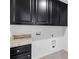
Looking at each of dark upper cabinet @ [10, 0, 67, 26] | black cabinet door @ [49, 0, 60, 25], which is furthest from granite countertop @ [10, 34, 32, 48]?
black cabinet door @ [49, 0, 60, 25]

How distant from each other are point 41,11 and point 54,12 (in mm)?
520

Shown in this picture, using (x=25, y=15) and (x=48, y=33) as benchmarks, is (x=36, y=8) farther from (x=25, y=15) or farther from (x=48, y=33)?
(x=48, y=33)

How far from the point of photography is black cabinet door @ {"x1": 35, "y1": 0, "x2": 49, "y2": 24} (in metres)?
1.96

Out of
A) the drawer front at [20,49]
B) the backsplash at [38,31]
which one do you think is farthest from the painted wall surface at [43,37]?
the drawer front at [20,49]

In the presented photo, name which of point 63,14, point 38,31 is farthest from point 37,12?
point 63,14

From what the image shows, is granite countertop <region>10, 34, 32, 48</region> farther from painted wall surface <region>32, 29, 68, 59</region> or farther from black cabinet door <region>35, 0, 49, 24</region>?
painted wall surface <region>32, 29, 68, 59</region>

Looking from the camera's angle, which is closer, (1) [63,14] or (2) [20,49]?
(2) [20,49]

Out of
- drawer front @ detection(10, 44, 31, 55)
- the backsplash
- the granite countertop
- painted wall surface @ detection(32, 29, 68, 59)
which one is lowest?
painted wall surface @ detection(32, 29, 68, 59)

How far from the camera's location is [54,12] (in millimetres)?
2461

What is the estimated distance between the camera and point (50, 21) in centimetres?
230

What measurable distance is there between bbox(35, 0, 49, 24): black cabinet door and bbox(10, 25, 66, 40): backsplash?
326 millimetres

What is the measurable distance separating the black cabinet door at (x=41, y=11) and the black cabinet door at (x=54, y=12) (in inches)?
7.2

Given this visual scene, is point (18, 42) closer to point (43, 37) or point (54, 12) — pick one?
point (43, 37)
